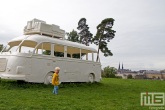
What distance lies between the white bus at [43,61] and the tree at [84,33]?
1031 inches

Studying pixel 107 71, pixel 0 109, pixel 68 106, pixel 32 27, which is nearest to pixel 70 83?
pixel 32 27

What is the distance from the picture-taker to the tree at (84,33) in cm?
4328

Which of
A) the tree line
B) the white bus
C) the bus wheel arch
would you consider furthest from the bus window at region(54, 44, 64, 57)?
the tree line

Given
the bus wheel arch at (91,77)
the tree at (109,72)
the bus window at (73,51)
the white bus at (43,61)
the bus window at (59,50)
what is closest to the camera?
the white bus at (43,61)

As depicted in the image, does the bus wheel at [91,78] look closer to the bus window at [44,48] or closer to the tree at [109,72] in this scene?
the bus window at [44,48]

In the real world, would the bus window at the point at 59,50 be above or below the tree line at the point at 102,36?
below

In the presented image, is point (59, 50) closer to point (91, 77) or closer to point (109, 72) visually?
point (91, 77)

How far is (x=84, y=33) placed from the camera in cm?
4447

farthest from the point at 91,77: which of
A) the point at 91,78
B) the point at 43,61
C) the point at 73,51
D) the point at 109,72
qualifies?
the point at 109,72

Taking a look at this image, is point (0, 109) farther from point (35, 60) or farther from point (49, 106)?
point (35, 60)

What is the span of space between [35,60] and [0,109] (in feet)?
18.9

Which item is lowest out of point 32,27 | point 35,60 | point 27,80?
point 27,80

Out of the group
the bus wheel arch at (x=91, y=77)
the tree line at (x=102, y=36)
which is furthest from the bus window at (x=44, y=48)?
the tree line at (x=102, y=36)

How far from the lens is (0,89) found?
10938 millimetres
